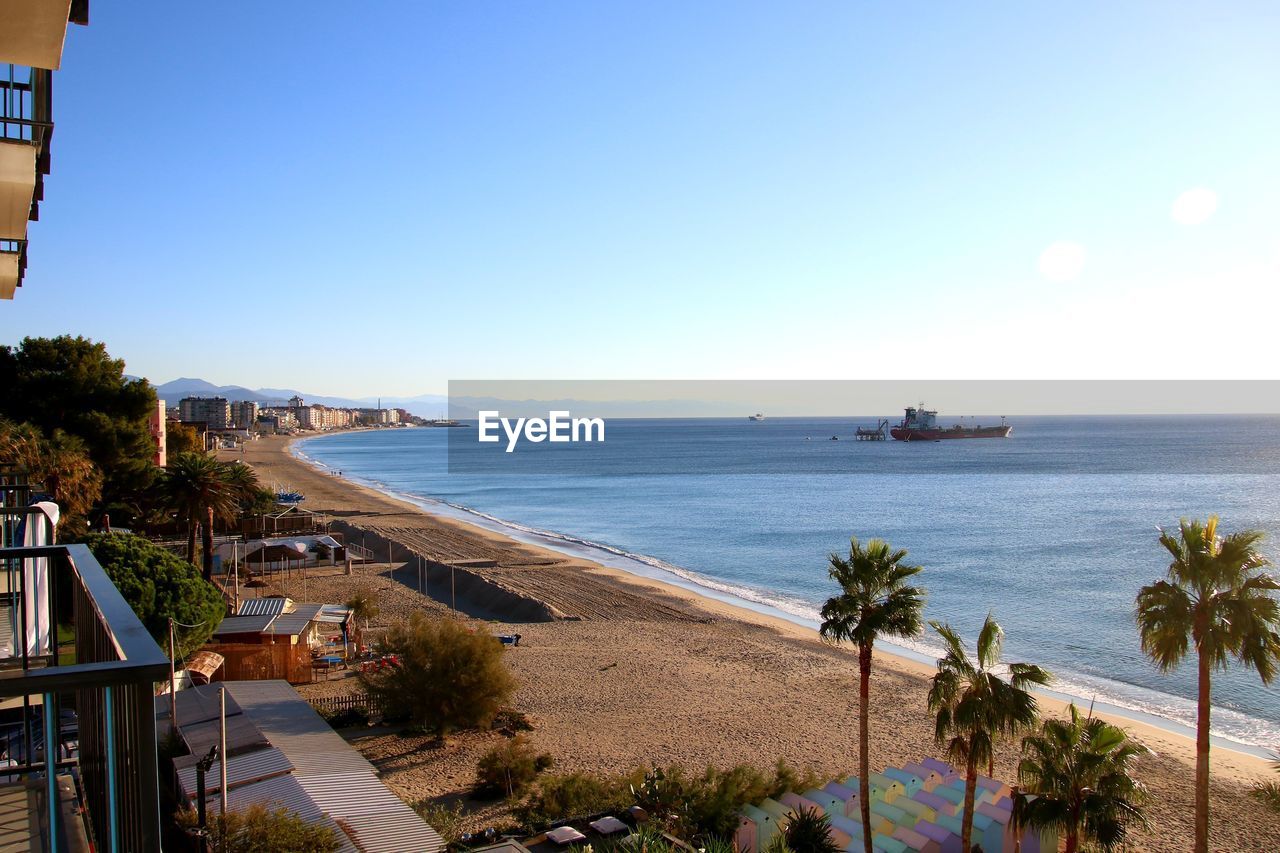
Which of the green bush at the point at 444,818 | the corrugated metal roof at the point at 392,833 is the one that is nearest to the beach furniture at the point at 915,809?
the green bush at the point at 444,818

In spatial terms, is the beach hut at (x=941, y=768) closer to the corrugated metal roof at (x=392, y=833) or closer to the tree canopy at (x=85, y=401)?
the corrugated metal roof at (x=392, y=833)

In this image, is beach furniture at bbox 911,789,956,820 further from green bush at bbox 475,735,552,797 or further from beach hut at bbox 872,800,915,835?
green bush at bbox 475,735,552,797

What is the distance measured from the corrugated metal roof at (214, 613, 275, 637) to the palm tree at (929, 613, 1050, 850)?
56.7 feet

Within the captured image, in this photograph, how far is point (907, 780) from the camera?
14.9 m

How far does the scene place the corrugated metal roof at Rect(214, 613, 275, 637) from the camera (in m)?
22.5

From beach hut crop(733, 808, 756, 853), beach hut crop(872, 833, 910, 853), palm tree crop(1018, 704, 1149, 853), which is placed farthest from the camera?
beach hut crop(733, 808, 756, 853)

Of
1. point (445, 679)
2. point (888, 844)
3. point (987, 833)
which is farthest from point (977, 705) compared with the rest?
point (445, 679)

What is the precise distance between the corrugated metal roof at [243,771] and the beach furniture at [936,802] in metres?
10.1

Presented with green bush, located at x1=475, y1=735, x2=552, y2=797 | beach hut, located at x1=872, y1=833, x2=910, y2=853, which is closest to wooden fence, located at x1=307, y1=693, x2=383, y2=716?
green bush, located at x1=475, y1=735, x2=552, y2=797

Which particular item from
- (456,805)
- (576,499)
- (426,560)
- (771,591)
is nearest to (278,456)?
(576,499)

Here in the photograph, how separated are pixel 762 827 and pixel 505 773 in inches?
208

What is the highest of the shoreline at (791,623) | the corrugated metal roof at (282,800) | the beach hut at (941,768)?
the corrugated metal roof at (282,800)

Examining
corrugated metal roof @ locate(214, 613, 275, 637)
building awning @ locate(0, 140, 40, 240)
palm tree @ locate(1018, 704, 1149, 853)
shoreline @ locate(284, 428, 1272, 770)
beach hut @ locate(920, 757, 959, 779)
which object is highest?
building awning @ locate(0, 140, 40, 240)

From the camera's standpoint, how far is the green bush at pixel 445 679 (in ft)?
62.3
